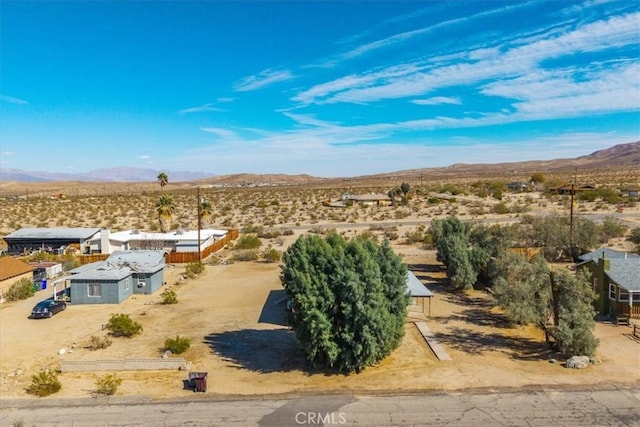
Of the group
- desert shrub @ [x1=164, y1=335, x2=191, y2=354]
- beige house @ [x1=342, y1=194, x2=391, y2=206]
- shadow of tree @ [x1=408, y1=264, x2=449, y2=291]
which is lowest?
desert shrub @ [x1=164, y1=335, x2=191, y2=354]

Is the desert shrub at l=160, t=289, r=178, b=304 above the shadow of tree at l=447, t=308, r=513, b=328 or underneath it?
above

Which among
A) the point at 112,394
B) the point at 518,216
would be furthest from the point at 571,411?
the point at 518,216

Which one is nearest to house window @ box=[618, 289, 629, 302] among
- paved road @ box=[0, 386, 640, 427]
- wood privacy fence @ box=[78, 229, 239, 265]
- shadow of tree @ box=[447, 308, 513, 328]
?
shadow of tree @ box=[447, 308, 513, 328]

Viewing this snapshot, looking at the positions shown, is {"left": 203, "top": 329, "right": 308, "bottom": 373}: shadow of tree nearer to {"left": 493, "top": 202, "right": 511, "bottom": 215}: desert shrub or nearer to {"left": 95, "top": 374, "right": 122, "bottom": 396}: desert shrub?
{"left": 95, "top": 374, "right": 122, "bottom": 396}: desert shrub

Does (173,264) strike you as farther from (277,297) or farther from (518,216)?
(518,216)

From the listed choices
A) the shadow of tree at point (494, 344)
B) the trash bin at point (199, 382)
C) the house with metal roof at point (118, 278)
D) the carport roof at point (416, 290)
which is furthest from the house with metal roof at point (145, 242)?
the shadow of tree at point (494, 344)
